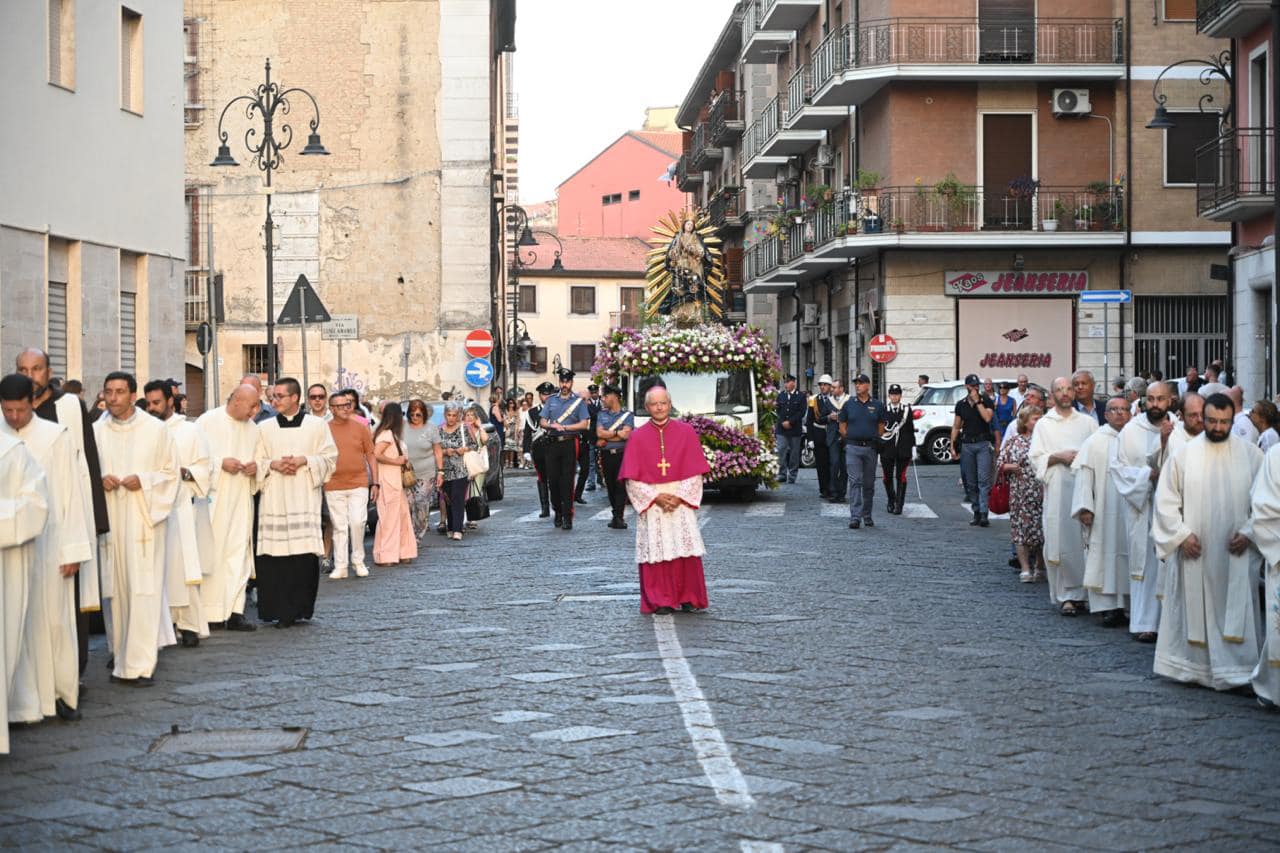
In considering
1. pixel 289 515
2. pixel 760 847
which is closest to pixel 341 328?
pixel 289 515

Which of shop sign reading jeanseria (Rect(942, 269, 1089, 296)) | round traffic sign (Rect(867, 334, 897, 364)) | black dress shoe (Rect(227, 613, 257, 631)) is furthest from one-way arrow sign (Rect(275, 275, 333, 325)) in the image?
shop sign reading jeanseria (Rect(942, 269, 1089, 296))

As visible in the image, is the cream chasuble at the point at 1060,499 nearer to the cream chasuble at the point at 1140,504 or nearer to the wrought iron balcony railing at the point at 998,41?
the cream chasuble at the point at 1140,504

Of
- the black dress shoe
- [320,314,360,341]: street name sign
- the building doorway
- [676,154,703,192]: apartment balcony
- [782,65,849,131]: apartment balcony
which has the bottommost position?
the black dress shoe

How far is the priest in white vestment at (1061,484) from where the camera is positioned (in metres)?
14.6

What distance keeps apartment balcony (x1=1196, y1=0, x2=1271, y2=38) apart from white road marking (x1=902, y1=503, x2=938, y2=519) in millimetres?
8670

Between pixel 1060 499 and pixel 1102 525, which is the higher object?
pixel 1060 499

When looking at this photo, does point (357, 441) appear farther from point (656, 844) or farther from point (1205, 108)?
point (1205, 108)

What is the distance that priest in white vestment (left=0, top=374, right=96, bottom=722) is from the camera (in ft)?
30.5

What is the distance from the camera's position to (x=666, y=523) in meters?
13.6

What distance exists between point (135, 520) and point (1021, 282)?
32.2 m

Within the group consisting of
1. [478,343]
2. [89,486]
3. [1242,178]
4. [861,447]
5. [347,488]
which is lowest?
[347,488]

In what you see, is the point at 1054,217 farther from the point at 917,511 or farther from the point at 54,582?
the point at 54,582

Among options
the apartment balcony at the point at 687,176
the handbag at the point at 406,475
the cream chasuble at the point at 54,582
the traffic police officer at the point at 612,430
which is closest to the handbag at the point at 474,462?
the traffic police officer at the point at 612,430

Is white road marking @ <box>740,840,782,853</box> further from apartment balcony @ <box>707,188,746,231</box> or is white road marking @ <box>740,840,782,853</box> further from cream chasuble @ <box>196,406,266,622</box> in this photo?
apartment balcony @ <box>707,188,746,231</box>
